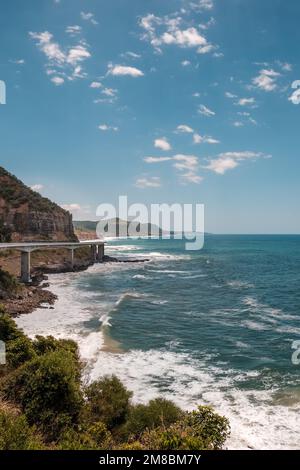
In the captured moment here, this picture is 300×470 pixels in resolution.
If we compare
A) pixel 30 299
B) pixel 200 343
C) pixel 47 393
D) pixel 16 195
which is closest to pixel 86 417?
pixel 47 393

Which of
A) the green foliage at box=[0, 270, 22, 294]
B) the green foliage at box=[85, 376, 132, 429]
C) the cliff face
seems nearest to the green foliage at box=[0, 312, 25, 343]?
the green foliage at box=[85, 376, 132, 429]

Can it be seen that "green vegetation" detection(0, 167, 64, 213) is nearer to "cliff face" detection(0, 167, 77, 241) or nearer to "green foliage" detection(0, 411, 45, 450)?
"cliff face" detection(0, 167, 77, 241)

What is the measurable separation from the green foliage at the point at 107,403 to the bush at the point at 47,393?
126cm

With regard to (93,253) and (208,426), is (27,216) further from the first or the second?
(208,426)

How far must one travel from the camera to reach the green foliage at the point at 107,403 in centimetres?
1975

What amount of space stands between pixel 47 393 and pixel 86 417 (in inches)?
94.9

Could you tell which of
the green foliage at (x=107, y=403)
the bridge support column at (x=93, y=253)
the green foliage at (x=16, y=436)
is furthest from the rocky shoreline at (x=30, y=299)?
the bridge support column at (x=93, y=253)

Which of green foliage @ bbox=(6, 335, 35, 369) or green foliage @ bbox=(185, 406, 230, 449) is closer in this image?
green foliage @ bbox=(185, 406, 230, 449)

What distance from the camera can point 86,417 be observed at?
63.2ft

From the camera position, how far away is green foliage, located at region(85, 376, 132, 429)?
778 inches

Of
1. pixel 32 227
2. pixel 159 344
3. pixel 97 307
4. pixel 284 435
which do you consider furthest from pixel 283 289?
pixel 32 227

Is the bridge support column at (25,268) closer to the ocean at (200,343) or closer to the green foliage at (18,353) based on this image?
the ocean at (200,343)

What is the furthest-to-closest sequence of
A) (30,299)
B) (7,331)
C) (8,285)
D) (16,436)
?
1. (8,285)
2. (30,299)
3. (7,331)
4. (16,436)
